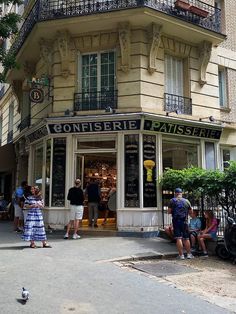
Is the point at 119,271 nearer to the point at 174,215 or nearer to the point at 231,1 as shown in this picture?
the point at 174,215

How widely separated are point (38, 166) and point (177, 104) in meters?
6.06

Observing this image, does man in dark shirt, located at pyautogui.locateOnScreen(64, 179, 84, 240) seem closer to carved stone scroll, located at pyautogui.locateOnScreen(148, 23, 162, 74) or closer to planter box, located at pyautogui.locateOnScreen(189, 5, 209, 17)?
carved stone scroll, located at pyautogui.locateOnScreen(148, 23, 162, 74)

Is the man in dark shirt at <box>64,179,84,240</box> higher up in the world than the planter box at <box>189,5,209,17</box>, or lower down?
lower down

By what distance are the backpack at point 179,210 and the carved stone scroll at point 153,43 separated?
5.52m

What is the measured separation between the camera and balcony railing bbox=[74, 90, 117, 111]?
13938mm

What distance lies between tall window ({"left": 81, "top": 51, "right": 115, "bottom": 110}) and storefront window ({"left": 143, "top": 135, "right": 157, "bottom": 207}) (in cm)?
204

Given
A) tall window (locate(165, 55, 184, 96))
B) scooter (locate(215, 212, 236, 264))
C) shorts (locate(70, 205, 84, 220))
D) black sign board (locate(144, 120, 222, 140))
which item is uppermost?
tall window (locate(165, 55, 184, 96))

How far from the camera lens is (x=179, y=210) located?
1005 centimetres

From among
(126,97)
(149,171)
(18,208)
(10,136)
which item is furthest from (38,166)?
(10,136)

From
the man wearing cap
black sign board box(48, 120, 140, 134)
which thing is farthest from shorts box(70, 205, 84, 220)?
the man wearing cap

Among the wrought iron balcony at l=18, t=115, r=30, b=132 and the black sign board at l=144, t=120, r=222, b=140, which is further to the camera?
the wrought iron balcony at l=18, t=115, r=30, b=132

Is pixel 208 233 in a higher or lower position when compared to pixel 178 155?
lower

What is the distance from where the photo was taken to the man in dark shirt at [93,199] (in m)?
13.8

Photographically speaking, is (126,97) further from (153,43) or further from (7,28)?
(7,28)
